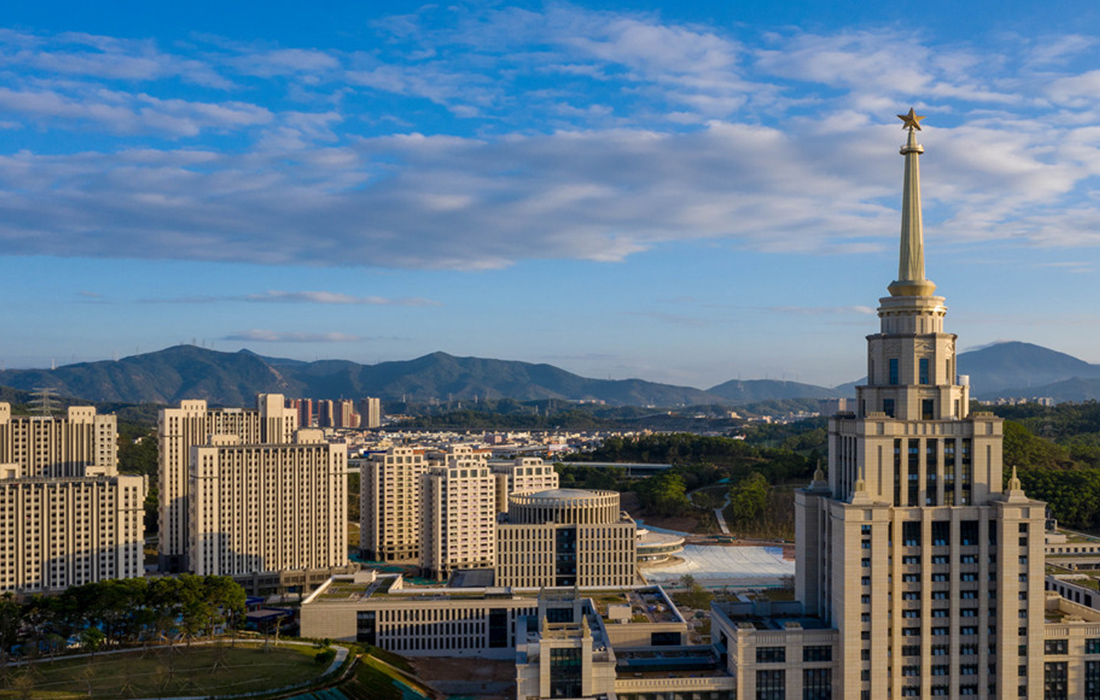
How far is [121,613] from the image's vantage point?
63.3 metres

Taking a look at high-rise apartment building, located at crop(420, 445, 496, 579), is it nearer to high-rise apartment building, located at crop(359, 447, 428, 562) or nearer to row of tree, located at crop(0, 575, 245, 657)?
high-rise apartment building, located at crop(359, 447, 428, 562)

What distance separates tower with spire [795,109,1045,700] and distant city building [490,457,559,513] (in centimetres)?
6107

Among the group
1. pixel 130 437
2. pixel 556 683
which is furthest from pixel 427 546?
pixel 130 437

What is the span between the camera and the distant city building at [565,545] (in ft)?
251

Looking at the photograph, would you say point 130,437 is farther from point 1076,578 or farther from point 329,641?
point 1076,578

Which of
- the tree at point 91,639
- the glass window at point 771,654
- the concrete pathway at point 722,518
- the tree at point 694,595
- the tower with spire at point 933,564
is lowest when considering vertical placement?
the concrete pathway at point 722,518

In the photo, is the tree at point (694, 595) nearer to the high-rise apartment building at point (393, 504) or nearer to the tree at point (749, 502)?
the high-rise apartment building at point (393, 504)

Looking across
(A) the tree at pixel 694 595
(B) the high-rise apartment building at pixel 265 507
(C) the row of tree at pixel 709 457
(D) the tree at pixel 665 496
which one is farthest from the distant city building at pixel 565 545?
(C) the row of tree at pixel 709 457

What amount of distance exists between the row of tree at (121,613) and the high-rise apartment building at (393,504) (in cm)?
3831

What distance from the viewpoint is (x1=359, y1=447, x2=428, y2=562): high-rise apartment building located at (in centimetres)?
10369

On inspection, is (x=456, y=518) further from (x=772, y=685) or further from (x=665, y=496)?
(x=772, y=685)

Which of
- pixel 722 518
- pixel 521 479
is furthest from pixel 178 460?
pixel 722 518

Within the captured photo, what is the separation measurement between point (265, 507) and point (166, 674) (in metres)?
36.2

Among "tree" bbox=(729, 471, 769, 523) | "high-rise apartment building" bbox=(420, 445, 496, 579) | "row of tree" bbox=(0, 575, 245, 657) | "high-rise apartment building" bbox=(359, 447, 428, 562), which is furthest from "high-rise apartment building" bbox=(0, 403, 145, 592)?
"tree" bbox=(729, 471, 769, 523)
